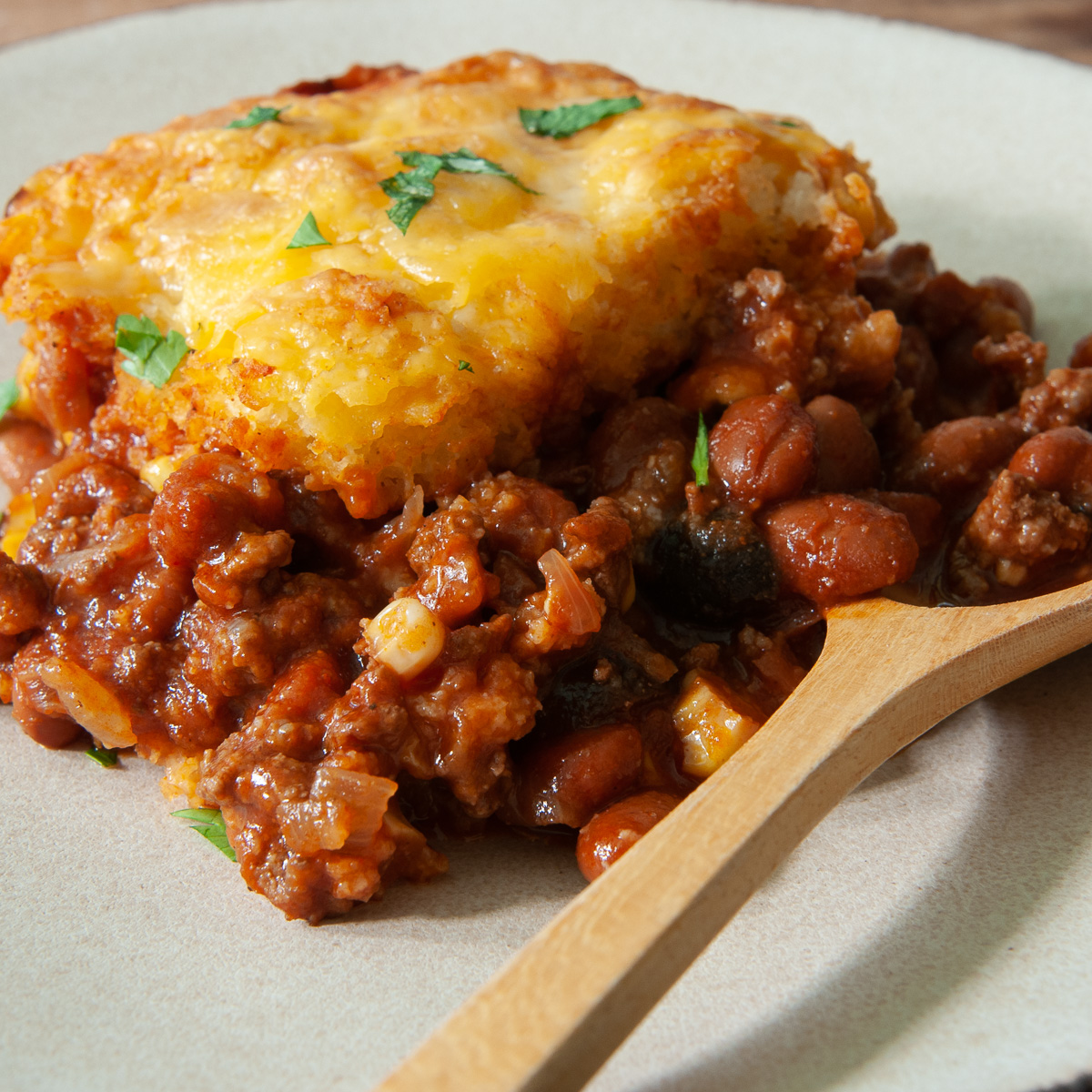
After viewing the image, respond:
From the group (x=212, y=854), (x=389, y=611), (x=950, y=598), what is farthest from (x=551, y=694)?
(x=950, y=598)

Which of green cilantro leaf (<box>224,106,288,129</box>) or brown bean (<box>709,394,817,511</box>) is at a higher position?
green cilantro leaf (<box>224,106,288,129</box>)

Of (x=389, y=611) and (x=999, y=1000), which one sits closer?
→ (x=999, y=1000)

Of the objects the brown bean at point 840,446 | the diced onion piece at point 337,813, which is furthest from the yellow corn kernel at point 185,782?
the brown bean at point 840,446

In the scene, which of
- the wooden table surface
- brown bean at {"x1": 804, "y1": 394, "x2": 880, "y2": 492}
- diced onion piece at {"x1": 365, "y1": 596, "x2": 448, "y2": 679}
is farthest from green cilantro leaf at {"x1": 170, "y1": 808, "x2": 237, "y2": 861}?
the wooden table surface

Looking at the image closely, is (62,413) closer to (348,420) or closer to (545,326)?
(348,420)

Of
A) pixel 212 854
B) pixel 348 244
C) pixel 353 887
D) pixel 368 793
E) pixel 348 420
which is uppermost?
pixel 348 244

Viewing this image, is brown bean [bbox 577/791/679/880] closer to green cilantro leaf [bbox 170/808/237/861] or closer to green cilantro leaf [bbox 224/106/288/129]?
green cilantro leaf [bbox 170/808/237/861]

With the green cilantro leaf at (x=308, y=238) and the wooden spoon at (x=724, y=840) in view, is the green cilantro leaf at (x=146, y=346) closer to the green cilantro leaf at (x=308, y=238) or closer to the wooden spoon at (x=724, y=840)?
the green cilantro leaf at (x=308, y=238)
